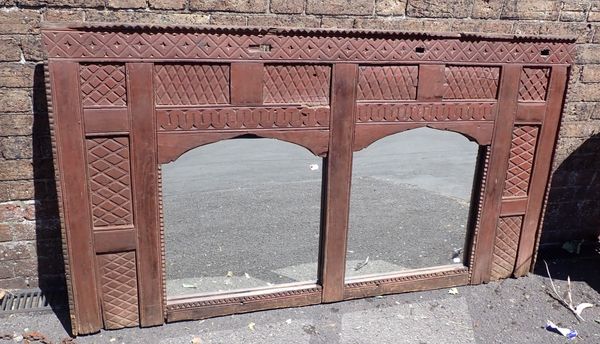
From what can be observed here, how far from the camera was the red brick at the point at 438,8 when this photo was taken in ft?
10.5

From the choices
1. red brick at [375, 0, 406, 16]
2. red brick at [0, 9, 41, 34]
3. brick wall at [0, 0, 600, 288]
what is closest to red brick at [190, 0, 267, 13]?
brick wall at [0, 0, 600, 288]

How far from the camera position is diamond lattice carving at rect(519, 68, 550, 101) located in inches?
128

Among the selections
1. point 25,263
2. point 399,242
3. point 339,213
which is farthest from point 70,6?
point 399,242

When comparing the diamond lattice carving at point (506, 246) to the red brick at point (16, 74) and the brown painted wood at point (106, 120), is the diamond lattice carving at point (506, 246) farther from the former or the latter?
the red brick at point (16, 74)

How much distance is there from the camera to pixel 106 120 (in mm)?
2641

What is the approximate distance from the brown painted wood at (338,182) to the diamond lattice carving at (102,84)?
1.19 meters

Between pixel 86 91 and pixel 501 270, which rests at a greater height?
pixel 86 91

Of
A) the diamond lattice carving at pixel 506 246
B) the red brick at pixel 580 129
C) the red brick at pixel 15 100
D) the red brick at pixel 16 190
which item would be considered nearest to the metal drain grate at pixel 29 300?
the red brick at pixel 16 190

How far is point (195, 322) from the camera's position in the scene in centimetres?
317

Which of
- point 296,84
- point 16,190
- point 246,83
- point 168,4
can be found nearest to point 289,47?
point 296,84

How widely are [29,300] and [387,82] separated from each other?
2.73m

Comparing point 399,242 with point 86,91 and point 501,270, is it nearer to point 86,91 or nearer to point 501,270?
point 501,270

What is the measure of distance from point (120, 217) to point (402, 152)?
504 centimetres

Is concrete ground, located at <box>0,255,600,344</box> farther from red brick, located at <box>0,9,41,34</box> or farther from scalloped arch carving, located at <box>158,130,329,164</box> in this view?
red brick, located at <box>0,9,41,34</box>
